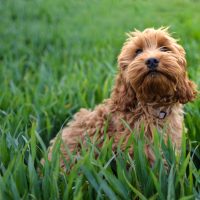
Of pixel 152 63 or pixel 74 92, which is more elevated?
pixel 152 63

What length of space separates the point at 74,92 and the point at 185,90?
174 centimetres

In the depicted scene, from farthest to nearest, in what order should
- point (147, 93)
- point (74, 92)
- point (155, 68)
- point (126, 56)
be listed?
1. point (74, 92)
2. point (126, 56)
3. point (147, 93)
4. point (155, 68)

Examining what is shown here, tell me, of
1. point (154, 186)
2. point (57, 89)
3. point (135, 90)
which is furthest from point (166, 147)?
point (57, 89)

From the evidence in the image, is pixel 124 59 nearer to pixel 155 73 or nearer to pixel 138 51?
pixel 138 51

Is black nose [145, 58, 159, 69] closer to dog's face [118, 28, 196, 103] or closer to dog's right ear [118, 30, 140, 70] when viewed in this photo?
dog's face [118, 28, 196, 103]

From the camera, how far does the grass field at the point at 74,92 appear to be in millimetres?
3154

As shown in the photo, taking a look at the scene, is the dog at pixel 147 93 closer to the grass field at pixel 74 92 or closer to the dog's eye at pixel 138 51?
the dog's eye at pixel 138 51

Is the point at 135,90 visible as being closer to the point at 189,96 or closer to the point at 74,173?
the point at 189,96

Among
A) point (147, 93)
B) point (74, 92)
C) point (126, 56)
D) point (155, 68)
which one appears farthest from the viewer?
point (74, 92)

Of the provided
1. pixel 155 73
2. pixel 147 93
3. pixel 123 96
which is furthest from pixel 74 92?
pixel 155 73

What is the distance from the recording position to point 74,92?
5348 millimetres

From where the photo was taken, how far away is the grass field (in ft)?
10.3

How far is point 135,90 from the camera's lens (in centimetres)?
379

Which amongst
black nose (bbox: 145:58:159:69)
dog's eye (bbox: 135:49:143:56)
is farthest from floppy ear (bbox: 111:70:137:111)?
black nose (bbox: 145:58:159:69)
